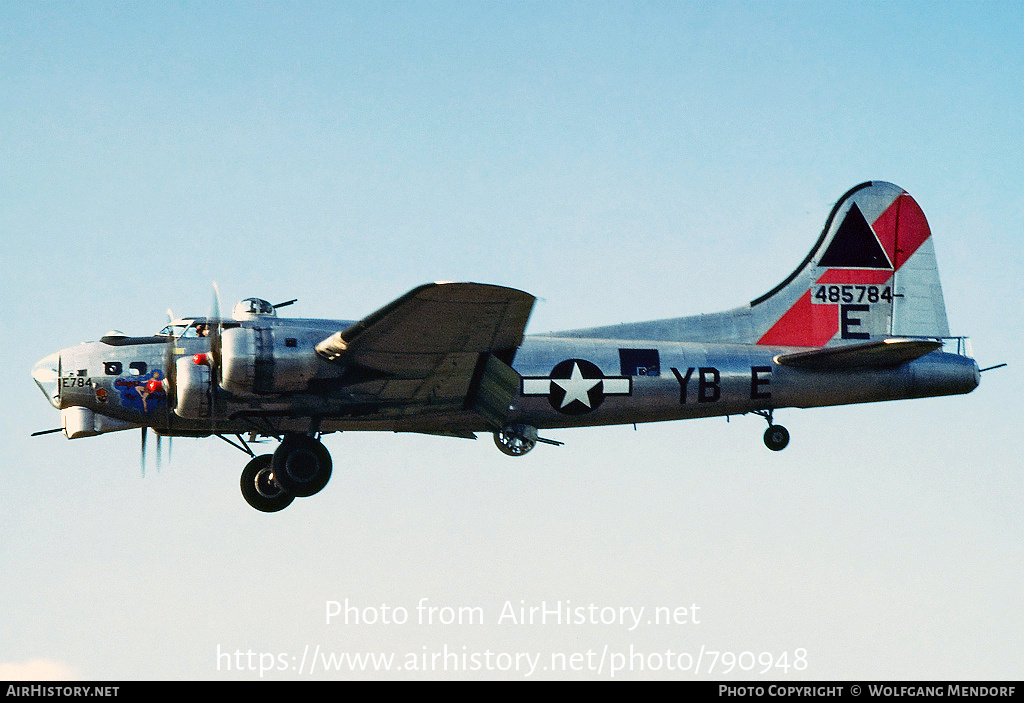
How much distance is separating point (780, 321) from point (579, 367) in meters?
4.50

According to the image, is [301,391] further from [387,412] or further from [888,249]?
[888,249]

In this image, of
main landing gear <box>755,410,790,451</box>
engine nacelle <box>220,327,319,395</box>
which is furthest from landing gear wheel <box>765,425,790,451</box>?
engine nacelle <box>220,327,319,395</box>

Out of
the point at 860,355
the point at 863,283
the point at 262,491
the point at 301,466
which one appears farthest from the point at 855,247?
the point at 262,491

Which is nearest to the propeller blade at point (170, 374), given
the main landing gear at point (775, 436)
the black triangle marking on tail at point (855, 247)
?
the main landing gear at point (775, 436)

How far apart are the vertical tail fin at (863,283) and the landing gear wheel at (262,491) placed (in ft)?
29.4

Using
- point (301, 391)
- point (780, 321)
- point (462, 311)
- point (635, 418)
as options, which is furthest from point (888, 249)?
point (301, 391)

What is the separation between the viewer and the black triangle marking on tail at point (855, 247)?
22.8m

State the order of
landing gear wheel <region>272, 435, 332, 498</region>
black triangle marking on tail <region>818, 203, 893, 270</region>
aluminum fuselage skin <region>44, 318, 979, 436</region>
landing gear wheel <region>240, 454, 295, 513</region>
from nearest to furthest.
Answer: aluminum fuselage skin <region>44, 318, 979, 436</region> < landing gear wheel <region>272, 435, 332, 498</region> < landing gear wheel <region>240, 454, 295, 513</region> < black triangle marking on tail <region>818, 203, 893, 270</region>

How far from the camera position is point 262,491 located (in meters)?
19.7

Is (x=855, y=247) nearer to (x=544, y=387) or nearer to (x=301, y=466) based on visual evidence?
(x=544, y=387)

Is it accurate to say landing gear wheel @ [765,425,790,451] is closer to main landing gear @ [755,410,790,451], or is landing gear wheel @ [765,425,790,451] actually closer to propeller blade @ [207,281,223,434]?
main landing gear @ [755,410,790,451]

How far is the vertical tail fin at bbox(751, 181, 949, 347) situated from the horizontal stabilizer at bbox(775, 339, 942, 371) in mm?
1322

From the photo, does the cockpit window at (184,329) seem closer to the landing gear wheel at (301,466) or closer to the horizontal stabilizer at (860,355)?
the landing gear wheel at (301,466)

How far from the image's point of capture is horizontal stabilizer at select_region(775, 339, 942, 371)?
65.3 ft
